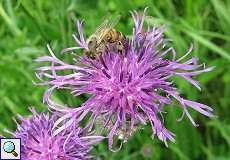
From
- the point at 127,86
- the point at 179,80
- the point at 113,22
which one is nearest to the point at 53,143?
the point at 127,86

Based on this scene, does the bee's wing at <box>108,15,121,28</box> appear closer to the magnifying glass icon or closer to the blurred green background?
the magnifying glass icon

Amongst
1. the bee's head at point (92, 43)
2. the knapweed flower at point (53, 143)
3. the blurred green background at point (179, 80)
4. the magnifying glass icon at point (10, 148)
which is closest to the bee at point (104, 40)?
the bee's head at point (92, 43)

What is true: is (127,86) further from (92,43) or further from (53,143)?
(53,143)

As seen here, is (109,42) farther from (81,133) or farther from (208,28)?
(208,28)

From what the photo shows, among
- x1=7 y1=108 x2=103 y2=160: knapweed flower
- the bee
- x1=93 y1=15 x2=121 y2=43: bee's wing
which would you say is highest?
x1=93 y1=15 x2=121 y2=43: bee's wing

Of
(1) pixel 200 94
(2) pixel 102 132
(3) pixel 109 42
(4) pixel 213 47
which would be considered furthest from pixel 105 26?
(1) pixel 200 94

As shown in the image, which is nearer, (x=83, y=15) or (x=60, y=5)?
(x=60, y=5)

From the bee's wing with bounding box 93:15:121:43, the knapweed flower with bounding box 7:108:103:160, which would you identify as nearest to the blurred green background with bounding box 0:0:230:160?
the knapweed flower with bounding box 7:108:103:160
